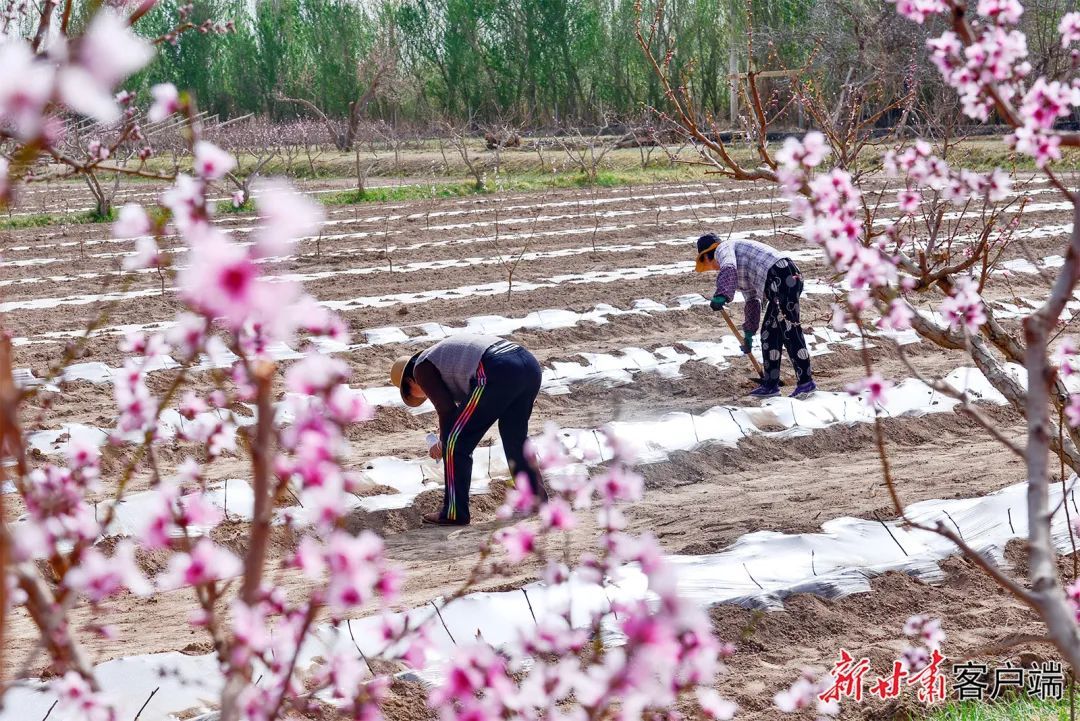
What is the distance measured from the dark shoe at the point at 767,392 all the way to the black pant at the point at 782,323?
0.03m

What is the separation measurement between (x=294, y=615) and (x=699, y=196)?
15.4 metres

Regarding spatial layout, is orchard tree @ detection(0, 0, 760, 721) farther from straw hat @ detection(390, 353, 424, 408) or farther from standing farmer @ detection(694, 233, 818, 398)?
standing farmer @ detection(694, 233, 818, 398)

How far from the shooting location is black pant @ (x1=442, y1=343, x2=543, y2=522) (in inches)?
198

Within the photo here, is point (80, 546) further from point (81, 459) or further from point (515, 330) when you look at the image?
point (515, 330)

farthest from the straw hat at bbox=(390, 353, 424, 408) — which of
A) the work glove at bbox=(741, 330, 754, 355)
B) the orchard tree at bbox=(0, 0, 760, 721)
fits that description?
the orchard tree at bbox=(0, 0, 760, 721)

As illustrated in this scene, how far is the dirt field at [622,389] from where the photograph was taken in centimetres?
402

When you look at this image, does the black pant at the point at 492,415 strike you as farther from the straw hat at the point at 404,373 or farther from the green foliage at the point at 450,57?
the green foliage at the point at 450,57

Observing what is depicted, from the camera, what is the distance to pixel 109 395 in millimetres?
7105

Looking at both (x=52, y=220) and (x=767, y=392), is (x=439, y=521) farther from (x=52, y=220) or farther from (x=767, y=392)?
(x=52, y=220)

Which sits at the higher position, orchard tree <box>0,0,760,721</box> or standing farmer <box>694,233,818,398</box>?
orchard tree <box>0,0,760,721</box>

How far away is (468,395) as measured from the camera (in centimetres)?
509

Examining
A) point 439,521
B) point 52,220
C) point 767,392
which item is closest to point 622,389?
point 767,392

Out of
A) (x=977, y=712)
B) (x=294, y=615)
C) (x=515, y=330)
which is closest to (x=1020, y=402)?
(x=977, y=712)

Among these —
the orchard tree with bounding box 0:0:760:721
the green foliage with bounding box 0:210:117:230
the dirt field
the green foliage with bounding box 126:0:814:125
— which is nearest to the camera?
the orchard tree with bounding box 0:0:760:721
